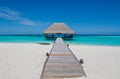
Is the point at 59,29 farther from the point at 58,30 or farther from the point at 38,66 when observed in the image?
the point at 38,66

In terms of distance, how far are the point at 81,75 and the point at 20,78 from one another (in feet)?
5.42

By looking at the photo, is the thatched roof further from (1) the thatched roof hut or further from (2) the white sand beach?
(2) the white sand beach

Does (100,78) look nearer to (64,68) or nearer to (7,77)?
(64,68)

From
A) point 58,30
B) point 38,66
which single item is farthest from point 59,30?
point 38,66

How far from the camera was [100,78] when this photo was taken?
3.75 metres

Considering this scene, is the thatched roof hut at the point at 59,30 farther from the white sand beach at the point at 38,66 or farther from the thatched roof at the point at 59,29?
the white sand beach at the point at 38,66

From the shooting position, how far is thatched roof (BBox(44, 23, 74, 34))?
2088 centimetres

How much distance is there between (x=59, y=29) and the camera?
69.7ft

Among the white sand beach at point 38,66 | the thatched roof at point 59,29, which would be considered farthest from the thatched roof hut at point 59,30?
the white sand beach at point 38,66

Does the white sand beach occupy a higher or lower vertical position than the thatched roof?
lower

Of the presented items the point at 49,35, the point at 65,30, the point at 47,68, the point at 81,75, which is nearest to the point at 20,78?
the point at 47,68

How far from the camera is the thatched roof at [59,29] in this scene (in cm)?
2088

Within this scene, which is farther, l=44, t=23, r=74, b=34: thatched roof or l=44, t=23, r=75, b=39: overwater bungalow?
l=44, t=23, r=74, b=34: thatched roof

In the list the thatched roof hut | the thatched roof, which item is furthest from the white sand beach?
the thatched roof
